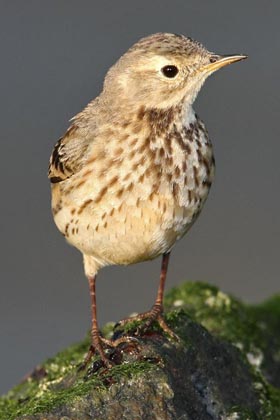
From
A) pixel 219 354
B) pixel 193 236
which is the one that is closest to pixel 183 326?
pixel 219 354

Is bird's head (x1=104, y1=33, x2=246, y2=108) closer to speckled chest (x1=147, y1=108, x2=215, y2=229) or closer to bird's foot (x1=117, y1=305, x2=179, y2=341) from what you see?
speckled chest (x1=147, y1=108, x2=215, y2=229)

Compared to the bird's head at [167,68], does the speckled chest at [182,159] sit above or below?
below

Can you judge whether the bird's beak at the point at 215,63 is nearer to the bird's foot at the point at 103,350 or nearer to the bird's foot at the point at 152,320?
the bird's foot at the point at 152,320

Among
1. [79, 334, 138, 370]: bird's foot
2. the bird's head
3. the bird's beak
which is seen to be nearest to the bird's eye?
the bird's head

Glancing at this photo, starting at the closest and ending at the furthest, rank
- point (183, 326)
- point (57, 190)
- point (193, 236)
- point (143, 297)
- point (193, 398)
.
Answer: point (193, 398), point (183, 326), point (57, 190), point (143, 297), point (193, 236)

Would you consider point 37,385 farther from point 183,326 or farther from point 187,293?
point 187,293

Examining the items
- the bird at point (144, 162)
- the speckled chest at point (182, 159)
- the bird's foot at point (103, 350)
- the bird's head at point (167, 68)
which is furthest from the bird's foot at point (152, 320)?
the bird's head at point (167, 68)
